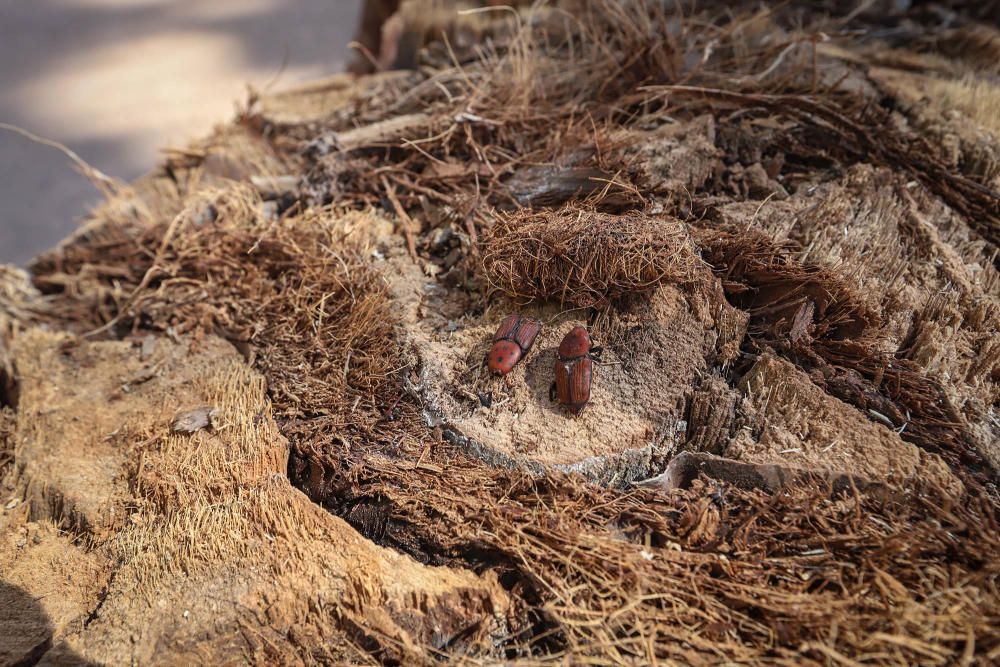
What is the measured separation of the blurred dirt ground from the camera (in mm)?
4359

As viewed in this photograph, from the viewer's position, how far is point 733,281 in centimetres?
234

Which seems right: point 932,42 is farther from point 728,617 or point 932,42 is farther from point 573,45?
Answer: point 728,617

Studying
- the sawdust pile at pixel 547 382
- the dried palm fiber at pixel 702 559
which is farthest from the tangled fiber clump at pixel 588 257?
the dried palm fiber at pixel 702 559

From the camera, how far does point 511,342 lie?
7.21 feet

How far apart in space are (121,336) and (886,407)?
2.80 meters

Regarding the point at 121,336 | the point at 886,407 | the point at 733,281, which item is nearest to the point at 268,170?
the point at 121,336

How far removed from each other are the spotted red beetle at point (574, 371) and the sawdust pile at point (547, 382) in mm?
69

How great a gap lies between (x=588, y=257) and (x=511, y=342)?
357mm

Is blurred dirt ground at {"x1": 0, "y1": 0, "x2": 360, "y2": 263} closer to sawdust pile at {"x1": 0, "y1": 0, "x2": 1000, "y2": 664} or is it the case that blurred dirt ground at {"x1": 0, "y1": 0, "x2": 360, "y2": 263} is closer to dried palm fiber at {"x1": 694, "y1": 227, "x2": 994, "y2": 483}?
sawdust pile at {"x1": 0, "y1": 0, "x2": 1000, "y2": 664}

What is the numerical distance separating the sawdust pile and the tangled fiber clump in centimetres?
1

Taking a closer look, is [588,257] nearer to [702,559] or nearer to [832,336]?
[832,336]

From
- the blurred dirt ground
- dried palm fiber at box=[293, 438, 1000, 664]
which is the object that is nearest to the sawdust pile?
dried palm fiber at box=[293, 438, 1000, 664]

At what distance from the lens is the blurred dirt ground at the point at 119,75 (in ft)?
14.3

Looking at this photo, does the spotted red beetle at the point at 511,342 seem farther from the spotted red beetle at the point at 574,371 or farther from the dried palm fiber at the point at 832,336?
the dried palm fiber at the point at 832,336
